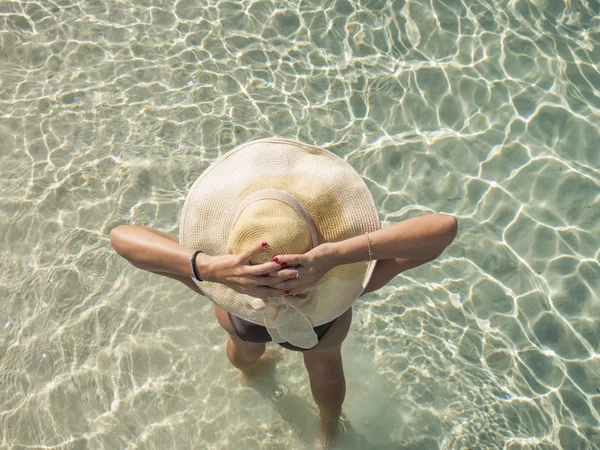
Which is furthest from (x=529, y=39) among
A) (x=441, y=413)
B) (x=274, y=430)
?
(x=274, y=430)

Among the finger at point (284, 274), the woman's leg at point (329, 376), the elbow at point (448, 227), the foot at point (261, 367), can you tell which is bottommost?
the foot at point (261, 367)

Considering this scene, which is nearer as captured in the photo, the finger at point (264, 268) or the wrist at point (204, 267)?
the finger at point (264, 268)

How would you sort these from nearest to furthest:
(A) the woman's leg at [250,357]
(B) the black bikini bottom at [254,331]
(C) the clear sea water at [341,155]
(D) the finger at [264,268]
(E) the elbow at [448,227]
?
(D) the finger at [264,268], (E) the elbow at [448,227], (B) the black bikini bottom at [254,331], (A) the woman's leg at [250,357], (C) the clear sea water at [341,155]

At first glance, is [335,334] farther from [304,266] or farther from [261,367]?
[261,367]

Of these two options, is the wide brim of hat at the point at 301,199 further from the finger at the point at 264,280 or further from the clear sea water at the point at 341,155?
the clear sea water at the point at 341,155

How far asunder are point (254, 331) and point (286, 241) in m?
0.90

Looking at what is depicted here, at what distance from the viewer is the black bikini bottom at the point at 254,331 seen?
9.19 feet

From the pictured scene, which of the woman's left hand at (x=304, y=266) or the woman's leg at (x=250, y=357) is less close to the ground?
the woman's left hand at (x=304, y=266)

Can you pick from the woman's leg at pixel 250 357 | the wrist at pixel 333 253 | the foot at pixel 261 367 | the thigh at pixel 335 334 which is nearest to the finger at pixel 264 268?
the wrist at pixel 333 253

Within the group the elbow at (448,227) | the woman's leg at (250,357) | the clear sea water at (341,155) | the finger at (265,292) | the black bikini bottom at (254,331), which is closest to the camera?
the finger at (265,292)

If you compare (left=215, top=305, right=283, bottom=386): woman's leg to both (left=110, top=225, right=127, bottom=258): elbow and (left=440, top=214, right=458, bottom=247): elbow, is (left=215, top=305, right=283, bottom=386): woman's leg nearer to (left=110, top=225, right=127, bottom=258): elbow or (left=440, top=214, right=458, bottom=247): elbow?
(left=110, top=225, right=127, bottom=258): elbow

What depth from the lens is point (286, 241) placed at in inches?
83.9

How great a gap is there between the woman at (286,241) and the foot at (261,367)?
1375 millimetres

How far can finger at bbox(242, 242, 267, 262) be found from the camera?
210 centimetres
